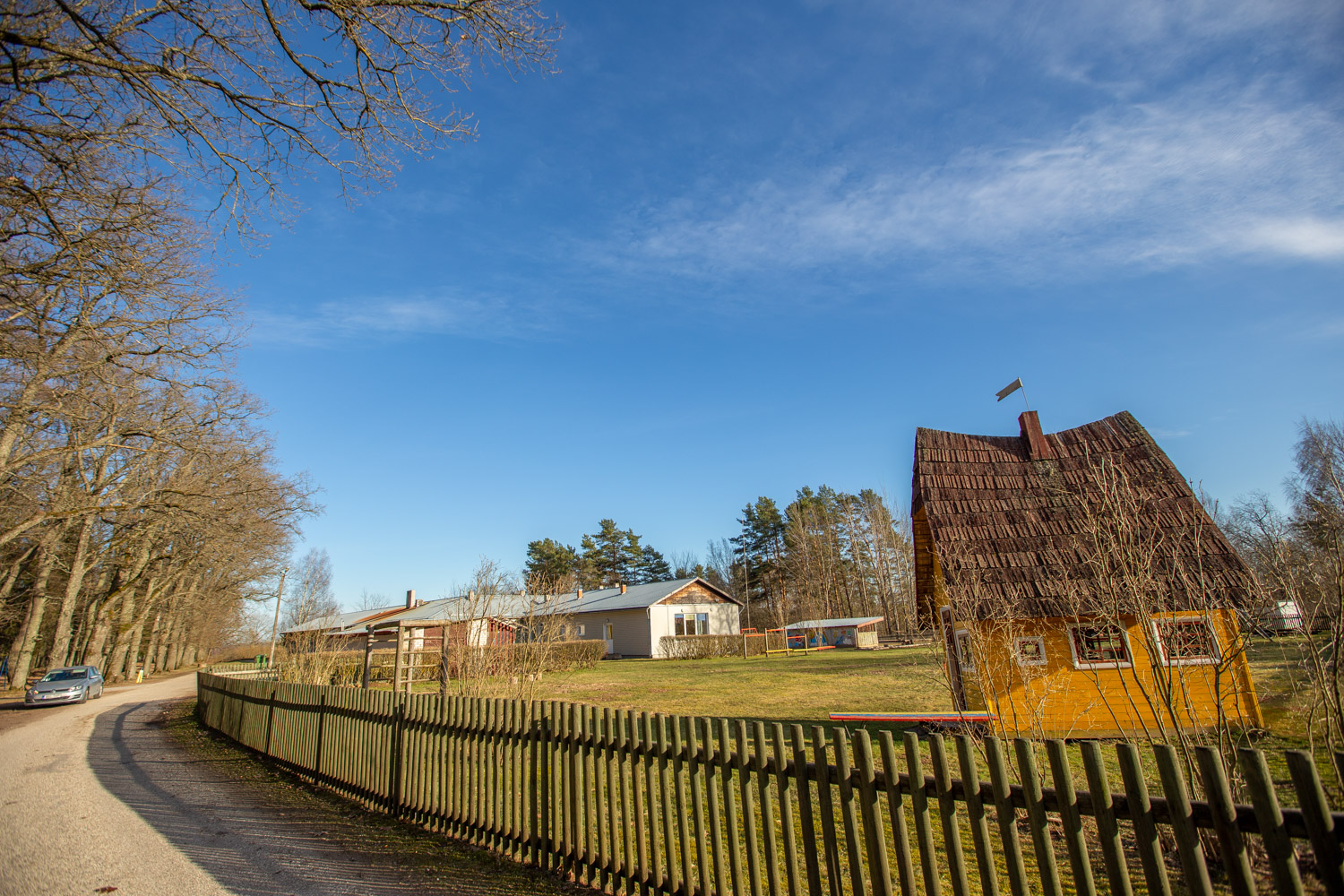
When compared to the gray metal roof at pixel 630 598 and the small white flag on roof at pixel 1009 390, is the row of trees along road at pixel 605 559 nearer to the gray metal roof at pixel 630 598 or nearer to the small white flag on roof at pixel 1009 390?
the gray metal roof at pixel 630 598

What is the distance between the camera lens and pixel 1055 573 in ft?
35.2

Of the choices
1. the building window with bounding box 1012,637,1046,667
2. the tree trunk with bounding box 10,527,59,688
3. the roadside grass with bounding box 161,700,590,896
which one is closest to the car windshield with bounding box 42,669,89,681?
the tree trunk with bounding box 10,527,59,688

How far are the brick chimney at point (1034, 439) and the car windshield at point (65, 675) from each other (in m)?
30.4

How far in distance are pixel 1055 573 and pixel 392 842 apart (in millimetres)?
10327

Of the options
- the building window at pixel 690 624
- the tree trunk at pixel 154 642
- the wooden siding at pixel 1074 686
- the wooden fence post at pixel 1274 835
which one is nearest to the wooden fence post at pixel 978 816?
the wooden fence post at pixel 1274 835

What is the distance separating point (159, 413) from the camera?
18.4 metres

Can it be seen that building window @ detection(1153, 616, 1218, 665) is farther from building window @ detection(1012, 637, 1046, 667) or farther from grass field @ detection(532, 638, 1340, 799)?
building window @ detection(1012, 637, 1046, 667)

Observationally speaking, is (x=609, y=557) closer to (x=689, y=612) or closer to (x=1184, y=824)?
(x=689, y=612)

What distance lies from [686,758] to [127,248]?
10.1 m

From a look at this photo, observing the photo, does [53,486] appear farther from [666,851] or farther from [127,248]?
[666,851]

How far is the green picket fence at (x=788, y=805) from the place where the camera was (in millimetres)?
2549

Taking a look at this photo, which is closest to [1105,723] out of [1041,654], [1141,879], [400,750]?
[1041,654]

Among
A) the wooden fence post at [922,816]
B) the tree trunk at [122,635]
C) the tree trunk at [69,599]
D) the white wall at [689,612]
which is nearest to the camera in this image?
the wooden fence post at [922,816]

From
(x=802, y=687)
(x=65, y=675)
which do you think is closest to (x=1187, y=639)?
(x=802, y=687)
